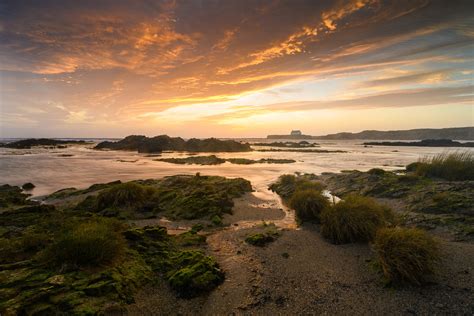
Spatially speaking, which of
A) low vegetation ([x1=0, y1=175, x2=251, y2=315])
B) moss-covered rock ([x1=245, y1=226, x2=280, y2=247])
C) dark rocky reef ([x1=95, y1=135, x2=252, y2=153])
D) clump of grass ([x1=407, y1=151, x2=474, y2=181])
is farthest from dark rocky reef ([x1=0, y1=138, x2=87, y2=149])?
clump of grass ([x1=407, y1=151, x2=474, y2=181])

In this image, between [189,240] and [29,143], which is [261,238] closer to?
[189,240]

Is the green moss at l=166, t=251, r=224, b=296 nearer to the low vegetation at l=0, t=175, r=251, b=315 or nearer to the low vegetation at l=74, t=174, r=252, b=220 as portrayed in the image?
the low vegetation at l=0, t=175, r=251, b=315

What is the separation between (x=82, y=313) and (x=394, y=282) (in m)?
6.95

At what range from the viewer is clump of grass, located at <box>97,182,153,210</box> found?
15023mm

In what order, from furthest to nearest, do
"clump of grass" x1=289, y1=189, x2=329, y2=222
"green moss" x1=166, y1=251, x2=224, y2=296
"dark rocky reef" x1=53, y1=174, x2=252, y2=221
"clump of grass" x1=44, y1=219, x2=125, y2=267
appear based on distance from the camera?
"dark rocky reef" x1=53, y1=174, x2=252, y2=221
"clump of grass" x1=289, y1=189, x2=329, y2=222
"green moss" x1=166, y1=251, x2=224, y2=296
"clump of grass" x1=44, y1=219, x2=125, y2=267

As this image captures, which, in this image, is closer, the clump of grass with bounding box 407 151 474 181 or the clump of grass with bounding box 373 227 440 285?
the clump of grass with bounding box 373 227 440 285

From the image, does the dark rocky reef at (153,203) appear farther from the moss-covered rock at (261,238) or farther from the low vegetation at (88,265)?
the moss-covered rock at (261,238)

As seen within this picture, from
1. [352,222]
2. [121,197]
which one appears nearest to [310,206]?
[352,222]

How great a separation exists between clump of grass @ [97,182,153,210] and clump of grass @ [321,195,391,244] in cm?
1079

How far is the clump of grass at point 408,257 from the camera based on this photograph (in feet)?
20.4

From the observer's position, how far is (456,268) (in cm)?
668

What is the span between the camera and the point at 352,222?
9.20 metres

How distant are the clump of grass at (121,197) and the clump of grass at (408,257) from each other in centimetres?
1298

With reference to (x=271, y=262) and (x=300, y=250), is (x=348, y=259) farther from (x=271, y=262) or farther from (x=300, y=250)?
(x=271, y=262)
